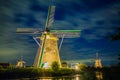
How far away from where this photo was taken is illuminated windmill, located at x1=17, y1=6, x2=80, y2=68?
4825 cm

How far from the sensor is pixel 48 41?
4919 centimetres

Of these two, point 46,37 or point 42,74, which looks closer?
point 42,74

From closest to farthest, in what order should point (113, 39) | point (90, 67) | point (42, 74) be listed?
point (113, 39), point (42, 74), point (90, 67)

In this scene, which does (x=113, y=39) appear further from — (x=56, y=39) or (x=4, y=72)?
A: (x=56, y=39)

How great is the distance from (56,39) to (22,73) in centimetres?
1454

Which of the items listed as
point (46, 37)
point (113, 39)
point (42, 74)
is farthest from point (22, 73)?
point (113, 39)

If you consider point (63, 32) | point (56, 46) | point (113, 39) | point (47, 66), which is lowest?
point (113, 39)

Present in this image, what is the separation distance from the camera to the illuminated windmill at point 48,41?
48250 millimetres

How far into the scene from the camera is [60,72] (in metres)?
47.7

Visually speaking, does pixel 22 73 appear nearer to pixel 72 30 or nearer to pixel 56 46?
pixel 56 46

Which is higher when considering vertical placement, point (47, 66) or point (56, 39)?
point (56, 39)

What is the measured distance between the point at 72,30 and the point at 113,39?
3803cm

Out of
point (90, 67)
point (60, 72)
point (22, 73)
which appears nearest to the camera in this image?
point (22, 73)

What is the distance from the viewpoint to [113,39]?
46.5 feet
